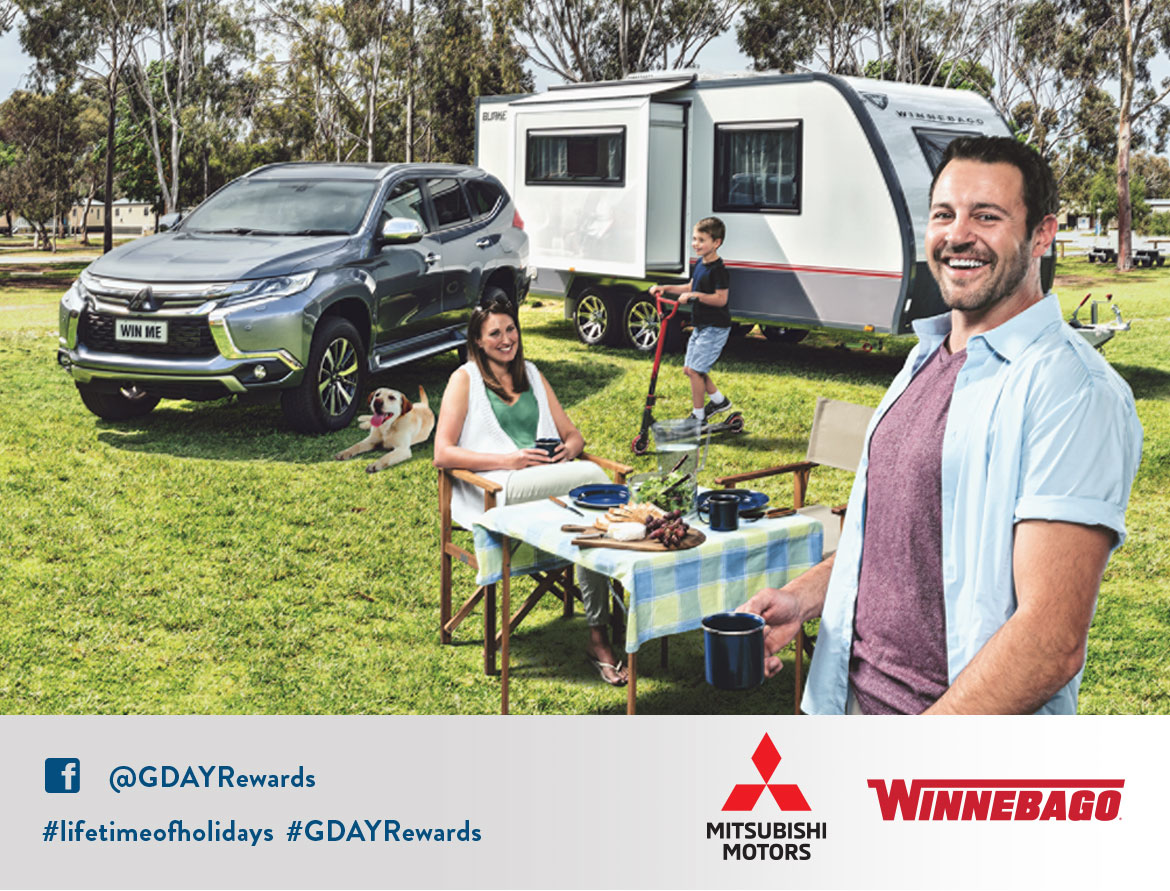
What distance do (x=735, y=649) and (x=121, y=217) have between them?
7281 cm

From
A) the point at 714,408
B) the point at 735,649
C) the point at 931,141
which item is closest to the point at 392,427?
the point at 714,408

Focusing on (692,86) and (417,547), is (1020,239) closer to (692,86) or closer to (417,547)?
(417,547)

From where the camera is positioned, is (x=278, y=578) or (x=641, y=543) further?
(x=278, y=578)

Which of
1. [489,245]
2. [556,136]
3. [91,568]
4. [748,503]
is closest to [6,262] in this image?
[556,136]

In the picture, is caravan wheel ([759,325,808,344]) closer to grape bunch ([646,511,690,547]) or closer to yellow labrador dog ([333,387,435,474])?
yellow labrador dog ([333,387,435,474])

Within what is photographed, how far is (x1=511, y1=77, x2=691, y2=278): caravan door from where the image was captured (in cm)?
1161

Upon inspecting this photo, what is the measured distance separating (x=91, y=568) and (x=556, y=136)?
8.07 m

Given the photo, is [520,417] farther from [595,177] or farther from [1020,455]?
[595,177]

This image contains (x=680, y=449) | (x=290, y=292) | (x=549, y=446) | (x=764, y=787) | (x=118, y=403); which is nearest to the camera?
(x=764, y=787)

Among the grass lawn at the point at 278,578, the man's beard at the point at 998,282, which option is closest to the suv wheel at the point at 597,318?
the grass lawn at the point at 278,578

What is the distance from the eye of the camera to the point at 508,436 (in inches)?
191

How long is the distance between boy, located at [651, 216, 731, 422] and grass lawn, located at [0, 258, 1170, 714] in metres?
0.47

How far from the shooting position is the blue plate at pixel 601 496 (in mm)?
3904

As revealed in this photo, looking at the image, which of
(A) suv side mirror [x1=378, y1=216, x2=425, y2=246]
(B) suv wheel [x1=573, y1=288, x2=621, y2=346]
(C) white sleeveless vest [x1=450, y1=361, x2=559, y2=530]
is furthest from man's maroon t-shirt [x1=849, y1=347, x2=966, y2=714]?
(B) suv wheel [x1=573, y1=288, x2=621, y2=346]
